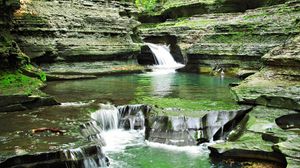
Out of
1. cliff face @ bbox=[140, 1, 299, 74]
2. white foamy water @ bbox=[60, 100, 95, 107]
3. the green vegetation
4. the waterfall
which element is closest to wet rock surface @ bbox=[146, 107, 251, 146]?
white foamy water @ bbox=[60, 100, 95, 107]

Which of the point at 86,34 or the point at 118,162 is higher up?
the point at 86,34

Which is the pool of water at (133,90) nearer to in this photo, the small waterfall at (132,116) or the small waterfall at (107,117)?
the small waterfall at (132,116)

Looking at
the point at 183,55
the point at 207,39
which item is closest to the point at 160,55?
the point at 183,55

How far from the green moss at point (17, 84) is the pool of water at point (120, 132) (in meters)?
0.87

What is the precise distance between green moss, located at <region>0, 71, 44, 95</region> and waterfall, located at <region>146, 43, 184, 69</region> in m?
12.6

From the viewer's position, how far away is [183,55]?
26453mm

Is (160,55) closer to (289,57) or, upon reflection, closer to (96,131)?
(289,57)

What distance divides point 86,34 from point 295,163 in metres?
→ 17.3

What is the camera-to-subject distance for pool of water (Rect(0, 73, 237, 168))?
892 centimetres

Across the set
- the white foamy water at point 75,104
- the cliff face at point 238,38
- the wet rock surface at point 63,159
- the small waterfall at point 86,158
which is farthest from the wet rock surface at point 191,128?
the cliff face at point 238,38

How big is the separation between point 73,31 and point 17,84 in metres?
8.89

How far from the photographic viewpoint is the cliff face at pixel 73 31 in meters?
20.4

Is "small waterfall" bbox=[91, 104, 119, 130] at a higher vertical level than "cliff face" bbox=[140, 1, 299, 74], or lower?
lower

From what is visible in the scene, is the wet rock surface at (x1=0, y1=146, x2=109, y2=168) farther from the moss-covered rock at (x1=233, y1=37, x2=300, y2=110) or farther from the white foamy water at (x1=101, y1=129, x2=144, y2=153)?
the moss-covered rock at (x1=233, y1=37, x2=300, y2=110)
